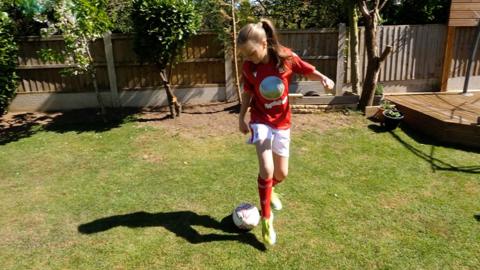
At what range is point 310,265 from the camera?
147 inches

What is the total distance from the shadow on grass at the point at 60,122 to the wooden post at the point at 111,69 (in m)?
0.31

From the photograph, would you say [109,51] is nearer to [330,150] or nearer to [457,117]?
[330,150]

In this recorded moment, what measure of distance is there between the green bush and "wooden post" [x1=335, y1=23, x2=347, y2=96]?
7.26 m

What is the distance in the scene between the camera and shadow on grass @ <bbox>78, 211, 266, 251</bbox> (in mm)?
4191

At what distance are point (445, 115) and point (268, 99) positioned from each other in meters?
5.32

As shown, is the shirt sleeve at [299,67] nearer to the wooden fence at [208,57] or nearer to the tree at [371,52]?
the tree at [371,52]

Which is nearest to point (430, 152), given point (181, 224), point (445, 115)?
point (445, 115)

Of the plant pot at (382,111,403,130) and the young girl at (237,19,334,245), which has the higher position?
the young girl at (237,19,334,245)

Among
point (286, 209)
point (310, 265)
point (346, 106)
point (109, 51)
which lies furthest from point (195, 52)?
point (310, 265)

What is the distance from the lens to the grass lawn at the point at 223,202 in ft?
12.8

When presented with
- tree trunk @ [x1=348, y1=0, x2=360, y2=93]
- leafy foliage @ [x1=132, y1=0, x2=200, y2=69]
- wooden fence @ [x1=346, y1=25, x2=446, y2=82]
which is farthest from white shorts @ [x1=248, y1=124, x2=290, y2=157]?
wooden fence @ [x1=346, y1=25, x2=446, y2=82]

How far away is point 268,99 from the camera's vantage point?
396cm

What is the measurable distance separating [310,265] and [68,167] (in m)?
4.27

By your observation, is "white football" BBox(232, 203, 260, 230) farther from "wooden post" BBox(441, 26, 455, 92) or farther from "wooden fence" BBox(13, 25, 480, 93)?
"wooden post" BBox(441, 26, 455, 92)
